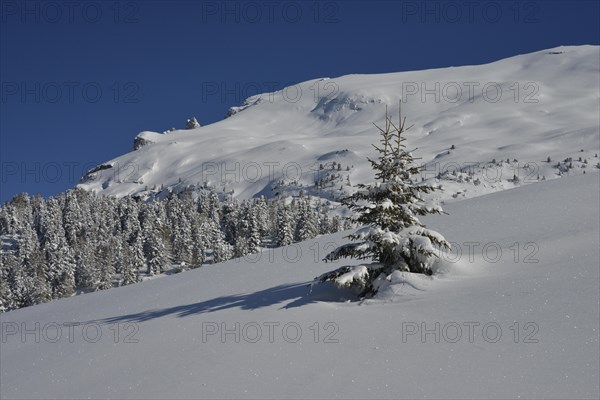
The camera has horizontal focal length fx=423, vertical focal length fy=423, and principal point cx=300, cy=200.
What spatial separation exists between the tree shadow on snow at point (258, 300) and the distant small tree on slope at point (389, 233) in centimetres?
71

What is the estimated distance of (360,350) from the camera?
812 cm

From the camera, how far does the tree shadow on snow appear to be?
1152cm

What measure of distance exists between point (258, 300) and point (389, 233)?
427 centimetres

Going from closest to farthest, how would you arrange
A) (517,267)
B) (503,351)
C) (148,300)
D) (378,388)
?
1. (378,388)
2. (503,351)
3. (517,267)
4. (148,300)

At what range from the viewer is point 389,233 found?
1073cm

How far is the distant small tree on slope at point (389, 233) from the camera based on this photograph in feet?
35.2

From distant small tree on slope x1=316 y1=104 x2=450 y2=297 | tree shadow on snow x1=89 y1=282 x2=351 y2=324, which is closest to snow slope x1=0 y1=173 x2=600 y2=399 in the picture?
tree shadow on snow x1=89 y1=282 x2=351 y2=324

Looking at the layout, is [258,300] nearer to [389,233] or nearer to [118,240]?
[389,233]

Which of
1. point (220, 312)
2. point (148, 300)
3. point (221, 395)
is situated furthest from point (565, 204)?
point (148, 300)

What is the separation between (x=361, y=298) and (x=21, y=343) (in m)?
10.5

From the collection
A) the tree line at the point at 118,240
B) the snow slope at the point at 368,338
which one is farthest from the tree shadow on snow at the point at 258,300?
the tree line at the point at 118,240

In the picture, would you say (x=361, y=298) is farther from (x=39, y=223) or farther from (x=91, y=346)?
(x=39, y=223)

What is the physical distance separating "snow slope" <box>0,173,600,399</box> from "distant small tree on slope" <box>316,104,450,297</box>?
0.67 metres

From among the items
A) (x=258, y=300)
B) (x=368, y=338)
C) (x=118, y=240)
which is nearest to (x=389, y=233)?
(x=368, y=338)
